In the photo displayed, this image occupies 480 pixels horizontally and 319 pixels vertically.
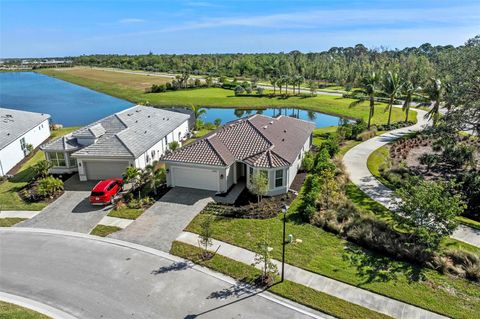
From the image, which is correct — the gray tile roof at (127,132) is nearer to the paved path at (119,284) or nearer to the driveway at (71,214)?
the driveway at (71,214)

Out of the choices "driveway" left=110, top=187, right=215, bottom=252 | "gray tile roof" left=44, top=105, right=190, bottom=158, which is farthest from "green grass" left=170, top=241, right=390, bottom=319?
"gray tile roof" left=44, top=105, right=190, bottom=158

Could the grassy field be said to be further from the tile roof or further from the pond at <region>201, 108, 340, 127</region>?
the tile roof

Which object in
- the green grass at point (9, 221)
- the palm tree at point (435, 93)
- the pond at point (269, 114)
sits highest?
the palm tree at point (435, 93)

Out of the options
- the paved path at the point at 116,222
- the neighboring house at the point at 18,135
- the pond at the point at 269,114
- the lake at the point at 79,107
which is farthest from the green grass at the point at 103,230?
the lake at the point at 79,107

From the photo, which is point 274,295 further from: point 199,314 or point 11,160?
point 11,160

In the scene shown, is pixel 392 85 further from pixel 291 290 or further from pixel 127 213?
pixel 127 213

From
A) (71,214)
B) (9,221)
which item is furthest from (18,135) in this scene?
(71,214)
